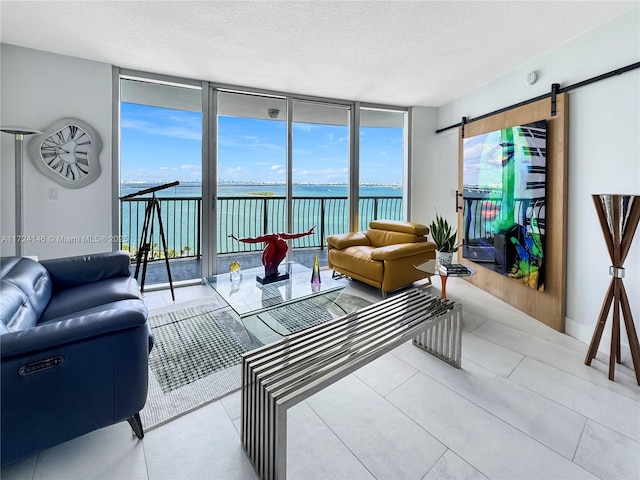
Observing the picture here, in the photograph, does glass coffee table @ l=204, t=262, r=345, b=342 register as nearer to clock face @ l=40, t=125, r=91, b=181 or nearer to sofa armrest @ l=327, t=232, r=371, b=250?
sofa armrest @ l=327, t=232, r=371, b=250

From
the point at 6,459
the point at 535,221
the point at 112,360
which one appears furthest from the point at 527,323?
the point at 6,459

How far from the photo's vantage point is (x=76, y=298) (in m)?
2.10

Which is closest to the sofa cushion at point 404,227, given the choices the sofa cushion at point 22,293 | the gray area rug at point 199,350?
the gray area rug at point 199,350

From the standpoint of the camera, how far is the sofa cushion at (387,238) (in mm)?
3932

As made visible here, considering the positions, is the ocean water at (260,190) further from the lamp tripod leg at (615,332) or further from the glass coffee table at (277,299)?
the lamp tripod leg at (615,332)

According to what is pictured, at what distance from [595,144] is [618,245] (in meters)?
0.93

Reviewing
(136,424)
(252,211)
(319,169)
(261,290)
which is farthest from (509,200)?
(252,211)

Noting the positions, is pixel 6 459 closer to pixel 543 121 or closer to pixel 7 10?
pixel 7 10

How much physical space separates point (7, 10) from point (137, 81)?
1345 mm

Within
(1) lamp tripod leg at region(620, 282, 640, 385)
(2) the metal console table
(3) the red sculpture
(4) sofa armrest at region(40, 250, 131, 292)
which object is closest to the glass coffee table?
(3) the red sculpture

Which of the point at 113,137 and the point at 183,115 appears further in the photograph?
the point at 183,115

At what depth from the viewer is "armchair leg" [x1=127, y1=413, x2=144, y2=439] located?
1.52 metres

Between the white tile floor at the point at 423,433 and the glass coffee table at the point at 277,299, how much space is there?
0.69 metres

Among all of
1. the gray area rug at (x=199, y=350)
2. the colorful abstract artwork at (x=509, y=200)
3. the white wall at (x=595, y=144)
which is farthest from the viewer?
the colorful abstract artwork at (x=509, y=200)
